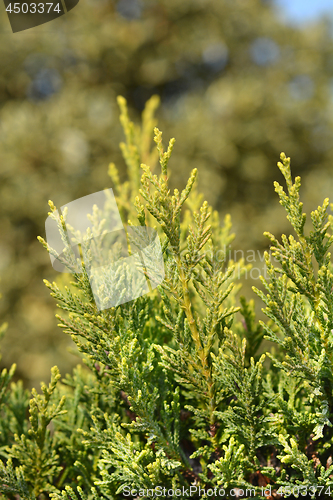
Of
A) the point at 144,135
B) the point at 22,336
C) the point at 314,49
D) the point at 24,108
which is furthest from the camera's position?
the point at 314,49

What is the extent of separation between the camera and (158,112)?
7.48 meters

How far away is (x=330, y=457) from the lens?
854 mm

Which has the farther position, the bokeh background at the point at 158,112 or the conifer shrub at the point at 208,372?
the bokeh background at the point at 158,112

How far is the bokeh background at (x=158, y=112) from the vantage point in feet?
→ 19.8

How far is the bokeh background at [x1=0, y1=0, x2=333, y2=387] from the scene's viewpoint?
19.8 ft

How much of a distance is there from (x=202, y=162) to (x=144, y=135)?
4.95 meters

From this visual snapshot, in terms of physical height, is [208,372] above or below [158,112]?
below

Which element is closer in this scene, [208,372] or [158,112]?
[208,372]

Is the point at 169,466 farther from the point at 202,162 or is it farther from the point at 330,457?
the point at 202,162

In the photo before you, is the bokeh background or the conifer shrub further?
the bokeh background

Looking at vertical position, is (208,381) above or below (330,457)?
above

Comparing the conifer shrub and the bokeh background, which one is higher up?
the bokeh background

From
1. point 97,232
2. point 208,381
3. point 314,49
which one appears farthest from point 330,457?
point 314,49

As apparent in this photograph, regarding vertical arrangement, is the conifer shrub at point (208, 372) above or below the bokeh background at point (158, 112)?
below
